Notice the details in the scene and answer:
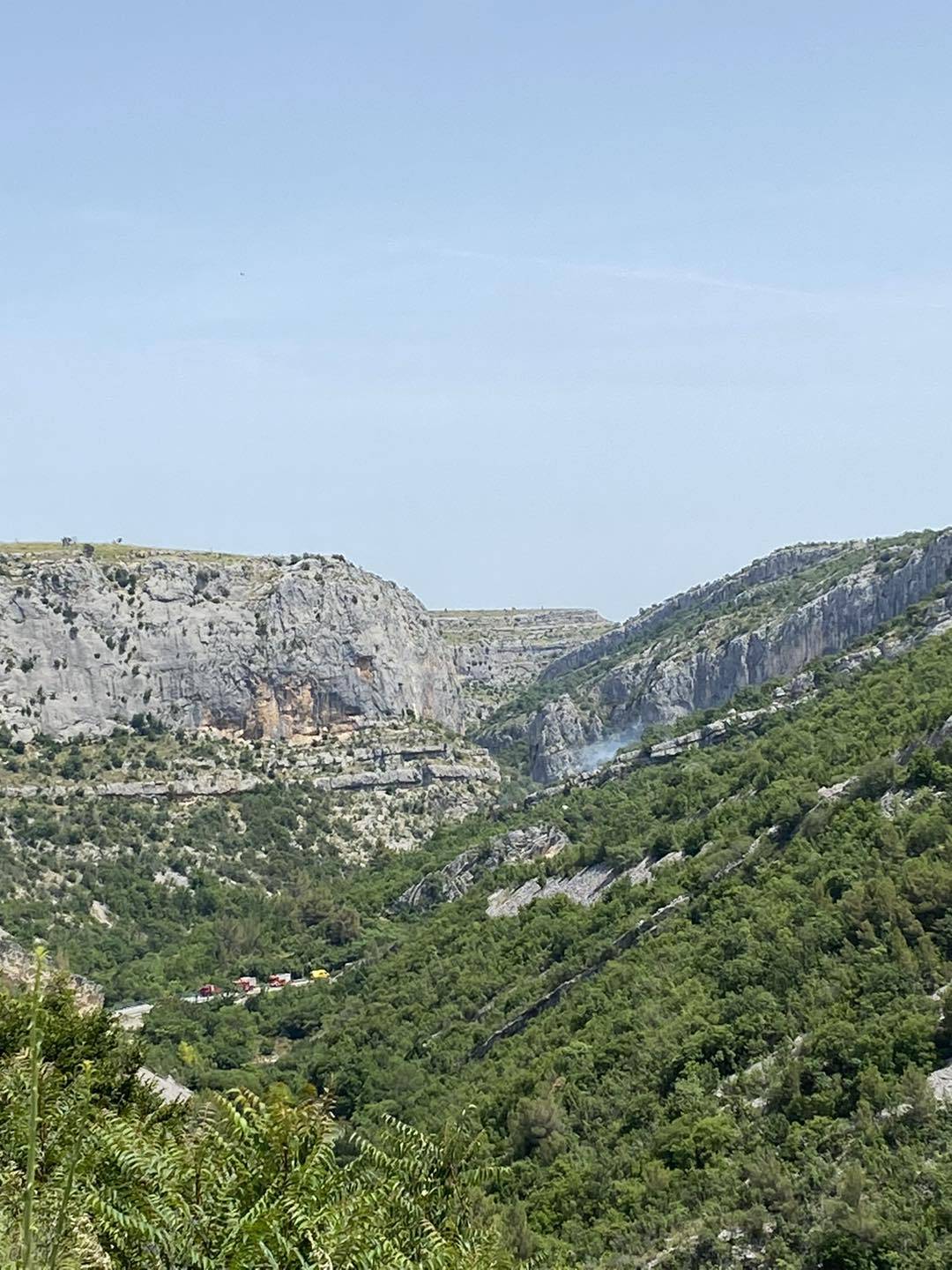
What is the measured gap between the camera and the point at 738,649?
124 metres

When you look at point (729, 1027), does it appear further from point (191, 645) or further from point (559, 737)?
point (559, 737)

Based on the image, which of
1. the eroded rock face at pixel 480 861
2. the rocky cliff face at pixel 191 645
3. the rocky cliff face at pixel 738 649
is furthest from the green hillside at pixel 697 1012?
the rocky cliff face at pixel 738 649

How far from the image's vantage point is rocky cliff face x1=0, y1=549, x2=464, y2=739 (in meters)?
104

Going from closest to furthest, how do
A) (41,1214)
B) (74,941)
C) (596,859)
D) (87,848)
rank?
(41,1214)
(596,859)
(74,941)
(87,848)

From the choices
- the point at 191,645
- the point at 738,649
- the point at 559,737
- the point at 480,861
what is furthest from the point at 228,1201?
the point at 559,737

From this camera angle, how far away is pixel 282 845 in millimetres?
98125

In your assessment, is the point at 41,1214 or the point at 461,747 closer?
the point at 41,1214

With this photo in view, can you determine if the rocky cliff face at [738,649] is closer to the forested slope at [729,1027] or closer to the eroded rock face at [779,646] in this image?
the eroded rock face at [779,646]

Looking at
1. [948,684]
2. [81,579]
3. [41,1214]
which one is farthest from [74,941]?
[41,1214]

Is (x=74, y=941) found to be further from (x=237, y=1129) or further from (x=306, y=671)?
(x=237, y=1129)

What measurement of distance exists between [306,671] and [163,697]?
12.9 metres

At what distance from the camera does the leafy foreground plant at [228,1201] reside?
9.11 m

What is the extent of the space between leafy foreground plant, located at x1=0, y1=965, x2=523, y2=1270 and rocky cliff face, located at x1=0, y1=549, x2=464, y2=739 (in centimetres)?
9324

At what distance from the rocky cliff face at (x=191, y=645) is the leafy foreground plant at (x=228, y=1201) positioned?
93.2m
